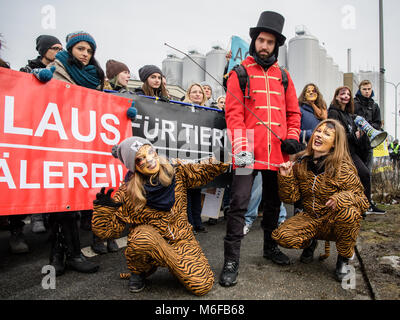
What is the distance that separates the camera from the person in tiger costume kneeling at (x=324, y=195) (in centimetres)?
245

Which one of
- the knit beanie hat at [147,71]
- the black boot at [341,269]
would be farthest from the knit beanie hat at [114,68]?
the black boot at [341,269]

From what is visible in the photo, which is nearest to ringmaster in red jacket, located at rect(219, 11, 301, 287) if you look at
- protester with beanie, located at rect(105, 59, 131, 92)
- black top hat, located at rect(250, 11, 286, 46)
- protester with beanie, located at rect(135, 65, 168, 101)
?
black top hat, located at rect(250, 11, 286, 46)

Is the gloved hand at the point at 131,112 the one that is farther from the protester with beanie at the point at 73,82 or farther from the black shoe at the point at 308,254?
the black shoe at the point at 308,254

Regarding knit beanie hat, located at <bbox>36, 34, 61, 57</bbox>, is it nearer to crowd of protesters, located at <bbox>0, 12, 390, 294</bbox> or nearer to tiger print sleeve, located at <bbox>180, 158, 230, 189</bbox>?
crowd of protesters, located at <bbox>0, 12, 390, 294</bbox>

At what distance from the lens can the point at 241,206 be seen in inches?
101

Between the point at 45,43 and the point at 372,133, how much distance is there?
418cm

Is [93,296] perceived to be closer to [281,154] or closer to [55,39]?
[281,154]

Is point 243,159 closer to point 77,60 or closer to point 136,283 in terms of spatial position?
point 136,283

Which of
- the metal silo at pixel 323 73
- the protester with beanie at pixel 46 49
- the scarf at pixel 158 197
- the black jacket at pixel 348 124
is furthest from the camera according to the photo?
the metal silo at pixel 323 73

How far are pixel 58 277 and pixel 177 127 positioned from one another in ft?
6.44

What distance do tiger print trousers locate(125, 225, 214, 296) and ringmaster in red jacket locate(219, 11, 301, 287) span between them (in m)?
0.38

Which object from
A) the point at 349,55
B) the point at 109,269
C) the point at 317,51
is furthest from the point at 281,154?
the point at 317,51

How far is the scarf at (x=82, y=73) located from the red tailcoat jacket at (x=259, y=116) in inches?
51.8

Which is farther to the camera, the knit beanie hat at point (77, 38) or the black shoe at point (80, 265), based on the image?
the knit beanie hat at point (77, 38)
